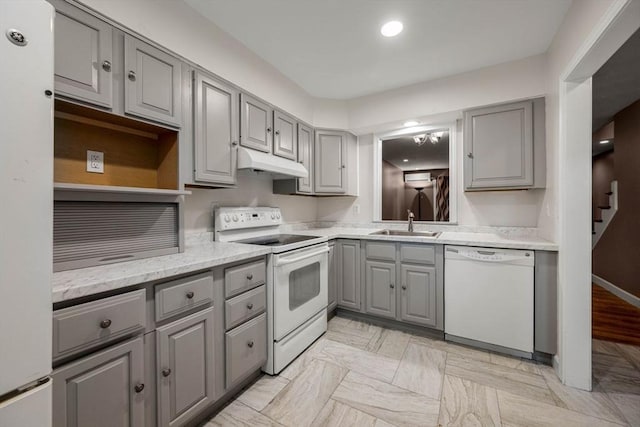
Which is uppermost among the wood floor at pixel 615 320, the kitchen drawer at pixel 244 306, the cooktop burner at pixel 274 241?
the cooktop burner at pixel 274 241

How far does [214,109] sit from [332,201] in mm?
2013

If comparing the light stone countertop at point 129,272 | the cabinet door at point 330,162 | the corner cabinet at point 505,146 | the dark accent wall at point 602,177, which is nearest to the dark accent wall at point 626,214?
the dark accent wall at point 602,177

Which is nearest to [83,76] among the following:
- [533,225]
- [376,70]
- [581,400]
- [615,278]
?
[376,70]

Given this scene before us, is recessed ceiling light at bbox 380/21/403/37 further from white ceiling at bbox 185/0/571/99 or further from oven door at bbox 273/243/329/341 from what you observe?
oven door at bbox 273/243/329/341

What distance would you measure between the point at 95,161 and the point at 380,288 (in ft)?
7.79

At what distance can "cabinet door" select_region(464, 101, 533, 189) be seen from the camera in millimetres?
2209

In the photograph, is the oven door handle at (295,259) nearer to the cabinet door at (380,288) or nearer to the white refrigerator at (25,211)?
the cabinet door at (380,288)

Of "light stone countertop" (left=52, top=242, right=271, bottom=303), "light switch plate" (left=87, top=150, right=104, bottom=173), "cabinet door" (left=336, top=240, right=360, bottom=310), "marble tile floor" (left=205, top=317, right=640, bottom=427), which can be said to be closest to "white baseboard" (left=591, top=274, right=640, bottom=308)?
"marble tile floor" (left=205, top=317, right=640, bottom=427)

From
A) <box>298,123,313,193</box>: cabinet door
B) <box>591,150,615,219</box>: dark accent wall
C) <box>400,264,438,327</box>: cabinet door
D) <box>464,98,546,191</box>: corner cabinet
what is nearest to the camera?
<box>464,98,546,191</box>: corner cabinet

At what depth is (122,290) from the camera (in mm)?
1043

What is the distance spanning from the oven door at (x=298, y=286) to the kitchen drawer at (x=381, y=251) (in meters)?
0.47

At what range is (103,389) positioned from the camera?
3.20ft

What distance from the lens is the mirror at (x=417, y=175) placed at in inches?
114

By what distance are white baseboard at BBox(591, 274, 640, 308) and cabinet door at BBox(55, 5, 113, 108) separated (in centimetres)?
551
